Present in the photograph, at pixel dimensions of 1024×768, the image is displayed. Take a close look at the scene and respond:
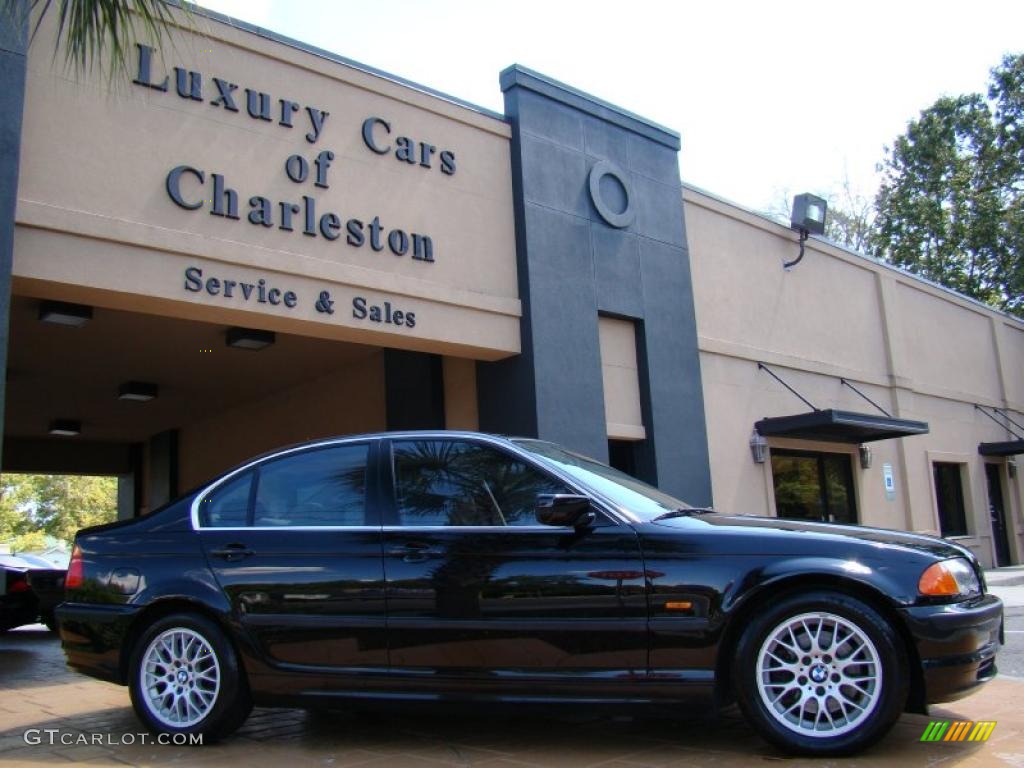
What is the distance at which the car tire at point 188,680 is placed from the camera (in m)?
4.90

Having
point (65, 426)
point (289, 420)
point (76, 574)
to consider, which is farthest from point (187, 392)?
point (76, 574)

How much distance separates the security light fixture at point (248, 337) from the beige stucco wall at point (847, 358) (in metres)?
5.97

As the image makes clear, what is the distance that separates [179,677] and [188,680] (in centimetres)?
5

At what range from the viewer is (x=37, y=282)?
770cm

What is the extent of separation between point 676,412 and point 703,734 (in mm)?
7841

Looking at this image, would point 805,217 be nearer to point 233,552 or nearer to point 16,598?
point 16,598

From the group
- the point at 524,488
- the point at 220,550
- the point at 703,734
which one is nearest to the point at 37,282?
the point at 220,550

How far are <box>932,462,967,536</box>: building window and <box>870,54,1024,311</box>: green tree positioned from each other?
473 inches

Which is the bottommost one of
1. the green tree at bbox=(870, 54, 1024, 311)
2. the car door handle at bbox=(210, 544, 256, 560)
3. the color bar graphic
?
the color bar graphic

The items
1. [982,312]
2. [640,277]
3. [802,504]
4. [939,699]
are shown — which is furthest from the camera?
[982,312]

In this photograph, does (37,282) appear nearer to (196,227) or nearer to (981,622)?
(196,227)

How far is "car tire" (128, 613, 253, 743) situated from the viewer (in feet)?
16.1

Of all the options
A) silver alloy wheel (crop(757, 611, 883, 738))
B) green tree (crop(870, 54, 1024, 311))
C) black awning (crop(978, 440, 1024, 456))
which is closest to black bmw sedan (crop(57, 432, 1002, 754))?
silver alloy wheel (crop(757, 611, 883, 738))

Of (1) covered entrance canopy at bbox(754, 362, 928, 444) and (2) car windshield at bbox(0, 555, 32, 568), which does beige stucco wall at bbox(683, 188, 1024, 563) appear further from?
(2) car windshield at bbox(0, 555, 32, 568)
